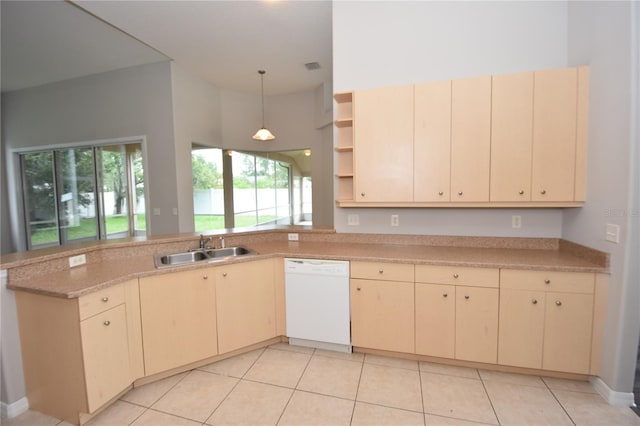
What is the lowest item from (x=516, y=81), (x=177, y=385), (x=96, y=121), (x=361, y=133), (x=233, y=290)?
(x=177, y=385)

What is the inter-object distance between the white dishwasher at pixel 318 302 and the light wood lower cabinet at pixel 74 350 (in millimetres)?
1212

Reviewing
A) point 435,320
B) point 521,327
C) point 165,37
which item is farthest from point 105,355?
point 165,37

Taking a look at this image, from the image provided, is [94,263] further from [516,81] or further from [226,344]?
[516,81]

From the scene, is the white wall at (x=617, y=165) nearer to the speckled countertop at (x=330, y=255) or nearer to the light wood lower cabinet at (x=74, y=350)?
the speckled countertop at (x=330, y=255)

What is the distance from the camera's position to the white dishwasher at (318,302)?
7.66 ft

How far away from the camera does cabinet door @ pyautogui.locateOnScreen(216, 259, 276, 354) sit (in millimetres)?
2270

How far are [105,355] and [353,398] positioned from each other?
5.27 feet

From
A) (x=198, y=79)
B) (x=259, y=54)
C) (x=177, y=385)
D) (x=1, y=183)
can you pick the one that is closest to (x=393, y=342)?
(x=177, y=385)

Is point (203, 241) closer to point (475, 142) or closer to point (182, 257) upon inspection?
point (182, 257)

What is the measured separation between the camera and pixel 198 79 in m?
4.71

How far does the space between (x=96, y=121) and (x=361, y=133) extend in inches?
175

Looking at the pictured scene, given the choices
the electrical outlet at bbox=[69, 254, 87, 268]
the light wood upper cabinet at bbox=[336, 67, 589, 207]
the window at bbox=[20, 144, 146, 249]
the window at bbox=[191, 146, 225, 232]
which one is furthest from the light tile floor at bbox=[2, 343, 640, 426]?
the window at bbox=[20, 144, 146, 249]

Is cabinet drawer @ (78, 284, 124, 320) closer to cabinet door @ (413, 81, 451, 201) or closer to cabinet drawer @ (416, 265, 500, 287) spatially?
cabinet drawer @ (416, 265, 500, 287)

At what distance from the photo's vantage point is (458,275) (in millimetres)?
2076
